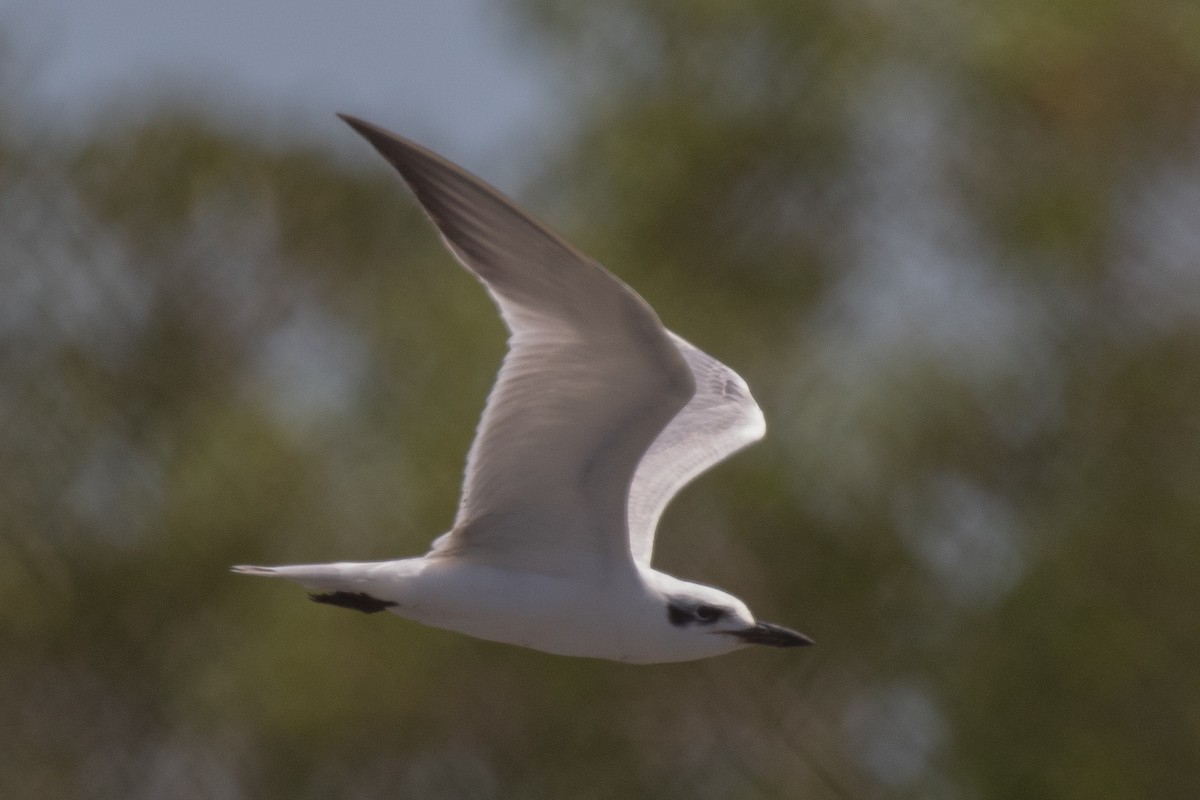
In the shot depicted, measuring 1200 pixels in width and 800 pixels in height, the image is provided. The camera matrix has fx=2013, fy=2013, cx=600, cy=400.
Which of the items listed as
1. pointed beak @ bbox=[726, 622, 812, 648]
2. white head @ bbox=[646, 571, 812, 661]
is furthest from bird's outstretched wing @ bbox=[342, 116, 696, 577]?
pointed beak @ bbox=[726, 622, 812, 648]

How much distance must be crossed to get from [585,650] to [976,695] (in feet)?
25.8

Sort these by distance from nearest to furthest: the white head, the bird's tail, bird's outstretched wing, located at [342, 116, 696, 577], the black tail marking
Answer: bird's outstretched wing, located at [342, 116, 696, 577]
the bird's tail
the black tail marking
the white head

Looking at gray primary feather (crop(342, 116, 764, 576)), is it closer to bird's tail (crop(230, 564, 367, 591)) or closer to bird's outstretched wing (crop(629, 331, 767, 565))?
bird's outstretched wing (crop(629, 331, 767, 565))

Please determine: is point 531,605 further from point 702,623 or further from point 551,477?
point 702,623

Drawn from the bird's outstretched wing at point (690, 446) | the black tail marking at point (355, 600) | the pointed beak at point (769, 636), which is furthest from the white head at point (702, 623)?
the black tail marking at point (355, 600)

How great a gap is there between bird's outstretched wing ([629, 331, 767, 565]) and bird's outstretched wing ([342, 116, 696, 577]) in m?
0.34

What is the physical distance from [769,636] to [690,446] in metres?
0.69

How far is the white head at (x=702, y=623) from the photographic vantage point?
4340mm

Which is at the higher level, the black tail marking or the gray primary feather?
the gray primary feather

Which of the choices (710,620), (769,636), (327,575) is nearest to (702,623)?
(710,620)

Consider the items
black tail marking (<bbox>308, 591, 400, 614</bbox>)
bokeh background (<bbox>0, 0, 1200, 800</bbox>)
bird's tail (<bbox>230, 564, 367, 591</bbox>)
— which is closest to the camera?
bird's tail (<bbox>230, 564, 367, 591</bbox>)

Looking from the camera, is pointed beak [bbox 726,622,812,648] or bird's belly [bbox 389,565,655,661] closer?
bird's belly [bbox 389,565,655,661]

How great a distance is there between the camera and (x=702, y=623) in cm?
438

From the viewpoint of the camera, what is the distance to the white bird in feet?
12.6
